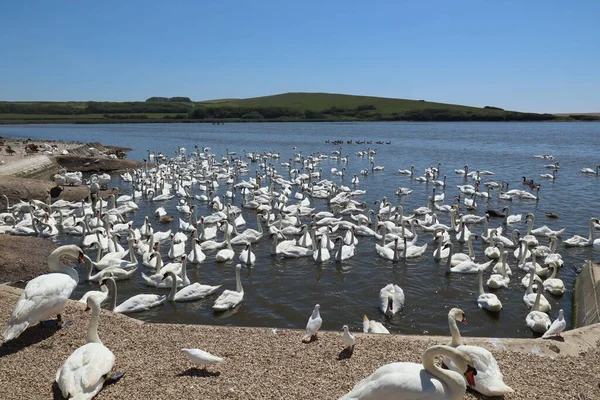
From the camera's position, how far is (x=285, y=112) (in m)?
142

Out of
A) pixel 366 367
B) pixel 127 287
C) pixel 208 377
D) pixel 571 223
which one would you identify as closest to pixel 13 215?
pixel 127 287

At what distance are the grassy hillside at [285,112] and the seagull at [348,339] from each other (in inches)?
4930

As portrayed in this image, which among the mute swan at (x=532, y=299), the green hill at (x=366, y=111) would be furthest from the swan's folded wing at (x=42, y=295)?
the green hill at (x=366, y=111)

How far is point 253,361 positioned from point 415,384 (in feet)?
9.61

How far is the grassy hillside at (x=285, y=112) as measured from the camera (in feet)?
428

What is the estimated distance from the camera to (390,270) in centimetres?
1488

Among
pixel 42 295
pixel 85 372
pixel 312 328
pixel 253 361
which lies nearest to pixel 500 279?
pixel 312 328

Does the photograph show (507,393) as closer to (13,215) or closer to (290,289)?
(290,289)

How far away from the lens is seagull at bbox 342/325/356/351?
24.7 ft

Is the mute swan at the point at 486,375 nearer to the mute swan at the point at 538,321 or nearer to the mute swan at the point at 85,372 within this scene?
the mute swan at the point at 538,321

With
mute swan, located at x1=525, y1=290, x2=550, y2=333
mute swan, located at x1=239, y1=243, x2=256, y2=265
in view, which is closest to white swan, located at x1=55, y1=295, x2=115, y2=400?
mute swan, located at x1=239, y1=243, x2=256, y2=265

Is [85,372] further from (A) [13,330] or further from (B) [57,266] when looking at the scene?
(B) [57,266]

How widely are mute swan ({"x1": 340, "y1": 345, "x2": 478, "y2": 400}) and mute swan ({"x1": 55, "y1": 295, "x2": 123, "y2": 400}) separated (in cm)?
327

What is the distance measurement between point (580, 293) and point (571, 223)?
32.3ft
